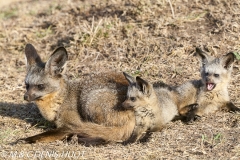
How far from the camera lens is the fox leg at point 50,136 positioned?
776 cm

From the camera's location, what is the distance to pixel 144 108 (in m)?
7.99

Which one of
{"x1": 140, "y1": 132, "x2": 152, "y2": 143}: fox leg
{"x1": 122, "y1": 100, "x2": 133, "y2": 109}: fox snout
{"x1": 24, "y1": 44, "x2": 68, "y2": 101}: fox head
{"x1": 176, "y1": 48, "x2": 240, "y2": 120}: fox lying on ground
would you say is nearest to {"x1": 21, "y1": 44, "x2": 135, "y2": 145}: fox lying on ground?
{"x1": 24, "y1": 44, "x2": 68, "y2": 101}: fox head

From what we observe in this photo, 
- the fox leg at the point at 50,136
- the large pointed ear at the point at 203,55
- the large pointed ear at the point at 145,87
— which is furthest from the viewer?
the large pointed ear at the point at 203,55

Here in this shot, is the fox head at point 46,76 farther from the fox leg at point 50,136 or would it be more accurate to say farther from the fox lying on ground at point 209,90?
the fox lying on ground at point 209,90

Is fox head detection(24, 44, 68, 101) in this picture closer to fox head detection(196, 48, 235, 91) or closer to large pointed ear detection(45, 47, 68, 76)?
large pointed ear detection(45, 47, 68, 76)

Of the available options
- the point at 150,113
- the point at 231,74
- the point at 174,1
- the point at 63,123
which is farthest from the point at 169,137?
the point at 174,1

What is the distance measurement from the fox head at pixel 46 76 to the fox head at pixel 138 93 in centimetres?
119

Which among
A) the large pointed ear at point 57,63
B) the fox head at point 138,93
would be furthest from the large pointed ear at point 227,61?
the large pointed ear at point 57,63

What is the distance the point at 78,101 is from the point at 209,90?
2.25m

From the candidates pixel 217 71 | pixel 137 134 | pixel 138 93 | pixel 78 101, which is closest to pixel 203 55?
Result: pixel 217 71

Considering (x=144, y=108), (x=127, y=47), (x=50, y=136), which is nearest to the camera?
(x=50, y=136)

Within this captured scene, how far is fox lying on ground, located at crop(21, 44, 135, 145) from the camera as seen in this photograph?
784cm

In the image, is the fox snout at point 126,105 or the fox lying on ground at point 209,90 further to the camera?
the fox lying on ground at point 209,90

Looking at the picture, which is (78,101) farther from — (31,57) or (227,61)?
(227,61)
